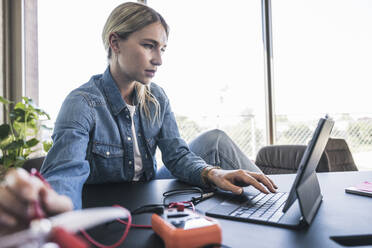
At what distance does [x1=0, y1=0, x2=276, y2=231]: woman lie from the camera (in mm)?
876

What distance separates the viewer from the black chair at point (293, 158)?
159cm

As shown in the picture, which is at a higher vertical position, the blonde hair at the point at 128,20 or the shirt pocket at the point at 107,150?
the blonde hair at the point at 128,20

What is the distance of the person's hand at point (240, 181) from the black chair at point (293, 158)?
2.97 ft

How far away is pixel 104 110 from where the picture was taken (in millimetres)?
1009

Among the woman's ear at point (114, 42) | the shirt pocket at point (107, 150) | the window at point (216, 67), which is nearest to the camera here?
the shirt pocket at point (107, 150)

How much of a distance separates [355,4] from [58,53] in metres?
3.90

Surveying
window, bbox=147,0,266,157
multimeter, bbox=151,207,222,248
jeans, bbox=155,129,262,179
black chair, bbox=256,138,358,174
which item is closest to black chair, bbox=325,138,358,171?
black chair, bbox=256,138,358,174

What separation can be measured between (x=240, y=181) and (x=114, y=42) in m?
0.79

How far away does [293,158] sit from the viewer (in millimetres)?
1604

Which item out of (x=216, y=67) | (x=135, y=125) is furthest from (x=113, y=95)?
(x=216, y=67)

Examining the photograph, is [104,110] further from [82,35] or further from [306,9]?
→ [306,9]

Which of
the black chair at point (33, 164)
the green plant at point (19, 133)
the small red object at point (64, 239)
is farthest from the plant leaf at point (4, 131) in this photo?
the small red object at point (64, 239)

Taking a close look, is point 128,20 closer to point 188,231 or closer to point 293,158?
point 188,231

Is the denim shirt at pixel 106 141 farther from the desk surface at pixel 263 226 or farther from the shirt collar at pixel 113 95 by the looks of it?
the desk surface at pixel 263 226
